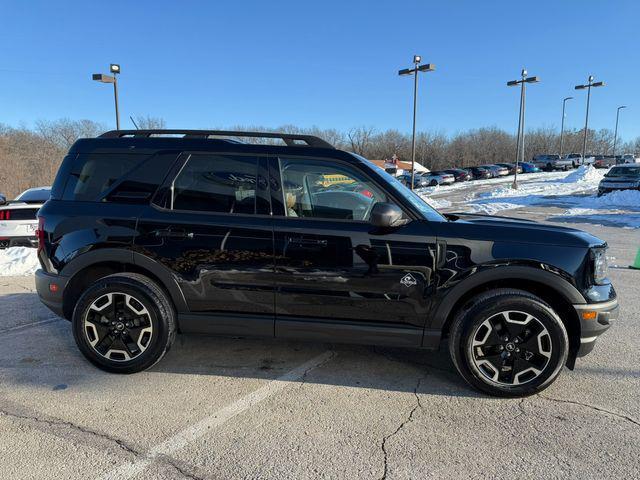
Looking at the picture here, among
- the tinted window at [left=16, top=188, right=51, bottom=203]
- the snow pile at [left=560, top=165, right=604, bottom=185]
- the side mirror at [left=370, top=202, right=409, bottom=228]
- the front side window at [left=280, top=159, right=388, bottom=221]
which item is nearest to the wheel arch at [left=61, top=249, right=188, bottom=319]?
the front side window at [left=280, top=159, right=388, bottom=221]

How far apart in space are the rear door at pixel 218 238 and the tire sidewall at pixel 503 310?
57.6 inches

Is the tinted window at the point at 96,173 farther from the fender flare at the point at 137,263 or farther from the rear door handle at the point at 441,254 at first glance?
the rear door handle at the point at 441,254

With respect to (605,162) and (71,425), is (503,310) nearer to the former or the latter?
(71,425)

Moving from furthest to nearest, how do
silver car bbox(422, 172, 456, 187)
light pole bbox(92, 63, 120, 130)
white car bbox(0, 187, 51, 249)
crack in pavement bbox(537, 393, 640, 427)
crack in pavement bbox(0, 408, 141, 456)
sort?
silver car bbox(422, 172, 456, 187) < light pole bbox(92, 63, 120, 130) < white car bbox(0, 187, 51, 249) < crack in pavement bbox(537, 393, 640, 427) < crack in pavement bbox(0, 408, 141, 456)

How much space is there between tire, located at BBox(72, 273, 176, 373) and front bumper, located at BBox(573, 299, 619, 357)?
3.09m

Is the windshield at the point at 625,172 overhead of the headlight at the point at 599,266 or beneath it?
overhead

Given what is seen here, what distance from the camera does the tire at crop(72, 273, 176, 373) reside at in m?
3.55

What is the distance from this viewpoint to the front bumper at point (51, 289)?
146 inches

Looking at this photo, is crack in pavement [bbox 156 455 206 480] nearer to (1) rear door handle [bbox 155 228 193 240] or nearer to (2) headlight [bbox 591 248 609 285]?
(1) rear door handle [bbox 155 228 193 240]

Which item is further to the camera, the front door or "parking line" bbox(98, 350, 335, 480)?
the front door

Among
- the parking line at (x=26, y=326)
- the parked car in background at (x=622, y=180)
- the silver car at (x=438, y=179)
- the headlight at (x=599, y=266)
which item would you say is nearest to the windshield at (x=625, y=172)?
the parked car in background at (x=622, y=180)

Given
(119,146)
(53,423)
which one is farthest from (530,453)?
(119,146)

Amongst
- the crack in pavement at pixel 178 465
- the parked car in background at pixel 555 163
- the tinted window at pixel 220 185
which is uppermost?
the parked car in background at pixel 555 163

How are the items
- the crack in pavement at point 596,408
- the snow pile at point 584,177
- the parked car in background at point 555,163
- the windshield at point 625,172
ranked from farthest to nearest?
the parked car in background at point 555,163, the snow pile at point 584,177, the windshield at point 625,172, the crack in pavement at point 596,408
